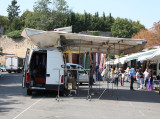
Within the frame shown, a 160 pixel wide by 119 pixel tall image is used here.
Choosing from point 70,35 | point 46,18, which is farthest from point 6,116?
point 46,18

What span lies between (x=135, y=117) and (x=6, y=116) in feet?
13.9

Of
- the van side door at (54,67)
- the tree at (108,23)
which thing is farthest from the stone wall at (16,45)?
the van side door at (54,67)

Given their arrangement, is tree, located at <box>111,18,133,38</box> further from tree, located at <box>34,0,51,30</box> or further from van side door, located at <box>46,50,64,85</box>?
van side door, located at <box>46,50,64,85</box>

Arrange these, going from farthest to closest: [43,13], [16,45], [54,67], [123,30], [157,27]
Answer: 1. [123,30]
2. [43,13]
3. [16,45]
4. [157,27]
5. [54,67]

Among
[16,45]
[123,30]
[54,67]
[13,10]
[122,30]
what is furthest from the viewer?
[13,10]

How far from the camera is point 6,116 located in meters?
8.02

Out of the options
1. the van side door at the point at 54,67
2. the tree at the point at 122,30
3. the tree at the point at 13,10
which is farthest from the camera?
the tree at the point at 13,10

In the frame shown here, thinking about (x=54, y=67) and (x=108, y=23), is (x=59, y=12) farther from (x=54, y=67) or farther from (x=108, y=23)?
(x=54, y=67)

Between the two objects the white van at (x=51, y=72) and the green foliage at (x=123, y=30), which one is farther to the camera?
the green foliage at (x=123, y=30)

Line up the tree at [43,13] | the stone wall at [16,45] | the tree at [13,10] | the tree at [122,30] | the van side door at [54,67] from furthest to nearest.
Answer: the tree at [13,10] → the tree at [122,30] → the tree at [43,13] → the stone wall at [16,45] → the van side door at [54,67]

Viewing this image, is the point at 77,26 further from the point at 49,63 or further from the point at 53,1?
the point at 49,63

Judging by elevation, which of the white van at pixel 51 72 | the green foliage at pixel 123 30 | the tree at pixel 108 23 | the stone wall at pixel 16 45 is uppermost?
the tree at pixel 108 23

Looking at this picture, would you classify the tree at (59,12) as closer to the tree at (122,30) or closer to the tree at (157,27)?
the tree at (122,30)

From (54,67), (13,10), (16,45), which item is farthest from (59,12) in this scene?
(54,67)
